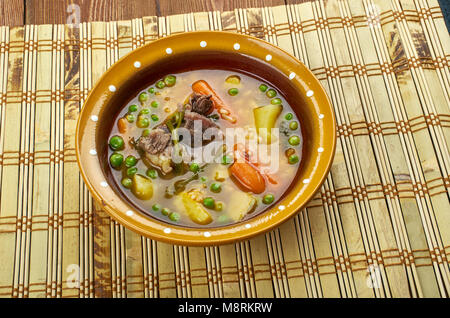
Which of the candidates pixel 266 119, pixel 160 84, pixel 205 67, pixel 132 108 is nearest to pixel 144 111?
pixel 132 108

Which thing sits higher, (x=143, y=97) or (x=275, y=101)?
(x=143, y=97)

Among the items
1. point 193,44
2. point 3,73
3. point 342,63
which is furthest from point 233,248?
point 3,73

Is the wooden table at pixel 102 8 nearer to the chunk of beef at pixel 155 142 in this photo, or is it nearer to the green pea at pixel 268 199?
the chunk of beef at pixel 155 142

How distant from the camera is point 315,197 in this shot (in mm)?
2332

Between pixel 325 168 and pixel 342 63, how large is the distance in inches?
35.8

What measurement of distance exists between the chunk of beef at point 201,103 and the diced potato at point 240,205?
1.49ft

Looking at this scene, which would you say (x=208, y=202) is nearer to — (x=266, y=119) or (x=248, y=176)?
(x=248, y=176)

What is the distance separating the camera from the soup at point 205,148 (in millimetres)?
2113

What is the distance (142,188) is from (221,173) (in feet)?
1.25

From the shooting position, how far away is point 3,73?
8.57ft

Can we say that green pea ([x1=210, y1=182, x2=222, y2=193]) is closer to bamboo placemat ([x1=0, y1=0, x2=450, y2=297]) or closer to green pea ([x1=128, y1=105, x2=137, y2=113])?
bamboo placemat ([x1=0, y1=0, x2=450, y2=297])

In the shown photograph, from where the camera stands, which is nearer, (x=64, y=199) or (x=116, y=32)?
(x=64, y=199)
